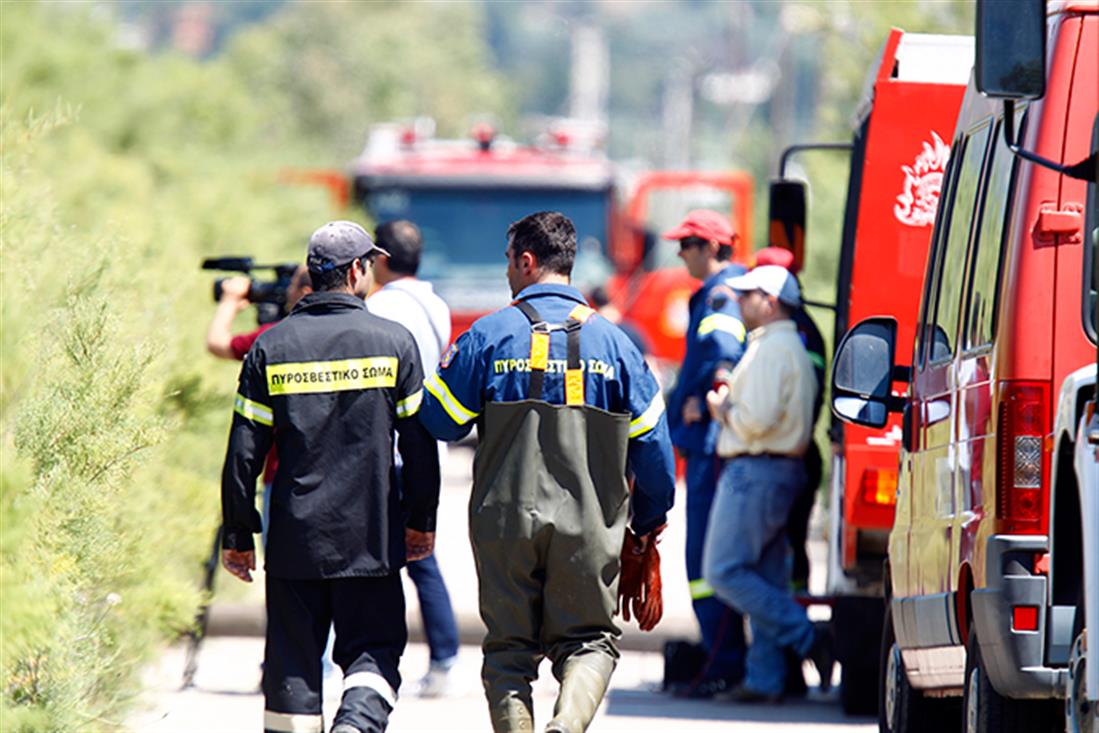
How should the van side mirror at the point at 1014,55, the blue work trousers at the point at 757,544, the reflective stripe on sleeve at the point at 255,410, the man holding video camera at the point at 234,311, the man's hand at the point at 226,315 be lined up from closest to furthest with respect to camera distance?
the van side mirror at the point at 1014,55 → the reflective stripe on sleeve at the point at 255,410 → the man holding video camera at the point at 234,311 → the man's hand at the point at 226,315 → the blue work trousers at the point at 757,544

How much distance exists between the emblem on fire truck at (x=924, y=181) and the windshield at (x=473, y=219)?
465 inches

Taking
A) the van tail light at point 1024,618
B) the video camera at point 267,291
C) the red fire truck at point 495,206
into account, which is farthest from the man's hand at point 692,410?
the red fire truck at point 495,206

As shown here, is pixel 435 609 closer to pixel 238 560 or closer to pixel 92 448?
pixel 238 560

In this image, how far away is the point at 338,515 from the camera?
23.6 feet

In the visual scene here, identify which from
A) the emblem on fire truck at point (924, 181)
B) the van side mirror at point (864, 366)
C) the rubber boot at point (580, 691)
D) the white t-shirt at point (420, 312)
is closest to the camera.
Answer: the rubber boot at point (580, 691)

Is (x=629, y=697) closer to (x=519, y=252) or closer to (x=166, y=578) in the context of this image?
(x=166, y=578)

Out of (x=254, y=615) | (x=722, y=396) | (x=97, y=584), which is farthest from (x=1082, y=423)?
(x=254, y=615)

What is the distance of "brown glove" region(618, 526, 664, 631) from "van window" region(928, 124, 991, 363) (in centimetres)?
111

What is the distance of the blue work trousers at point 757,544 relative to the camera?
1002 centimetres

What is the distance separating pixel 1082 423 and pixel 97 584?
316 centimetres

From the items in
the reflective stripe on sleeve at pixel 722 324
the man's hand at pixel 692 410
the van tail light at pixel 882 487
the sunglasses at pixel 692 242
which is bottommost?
the van tail light at pixel 882 487

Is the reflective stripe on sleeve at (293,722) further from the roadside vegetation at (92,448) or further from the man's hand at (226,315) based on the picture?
the man's hand at (226,315)

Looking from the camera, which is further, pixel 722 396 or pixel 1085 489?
pixel 722 396

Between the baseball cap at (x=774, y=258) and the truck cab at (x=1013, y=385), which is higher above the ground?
the baseball cap at (x=774, y=258)
